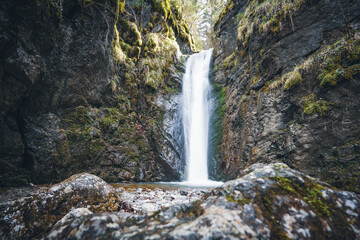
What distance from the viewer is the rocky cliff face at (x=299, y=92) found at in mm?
4617

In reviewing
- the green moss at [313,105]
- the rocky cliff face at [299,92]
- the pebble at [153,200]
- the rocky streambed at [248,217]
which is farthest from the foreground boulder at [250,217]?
the green moss at [313,105]

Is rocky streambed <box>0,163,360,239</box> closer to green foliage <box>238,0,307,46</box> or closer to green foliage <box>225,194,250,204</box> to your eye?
green foliage <box>225,194,250,204</box>

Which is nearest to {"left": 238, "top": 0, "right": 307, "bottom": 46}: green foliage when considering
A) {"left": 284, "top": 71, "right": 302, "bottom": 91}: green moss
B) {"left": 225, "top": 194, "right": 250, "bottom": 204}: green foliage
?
{"left": 284, "top": 71, "right": 302, "bottom": 91}: green moss

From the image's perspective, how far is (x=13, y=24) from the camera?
4273mm

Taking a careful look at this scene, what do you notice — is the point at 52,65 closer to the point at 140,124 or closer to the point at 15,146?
the point at 15,146

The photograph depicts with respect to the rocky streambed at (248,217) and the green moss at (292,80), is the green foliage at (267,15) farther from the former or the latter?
the rocky streambed at (248,217)

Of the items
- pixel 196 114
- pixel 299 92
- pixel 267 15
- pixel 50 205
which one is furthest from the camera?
pixel 196 114

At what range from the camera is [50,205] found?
8.75ft

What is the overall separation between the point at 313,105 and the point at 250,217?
5.56 meters

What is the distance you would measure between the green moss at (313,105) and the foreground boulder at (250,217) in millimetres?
4386

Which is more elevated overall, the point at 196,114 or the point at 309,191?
the point at 196,114

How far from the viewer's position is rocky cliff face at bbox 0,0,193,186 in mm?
4793

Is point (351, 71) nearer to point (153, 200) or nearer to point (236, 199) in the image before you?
point (236, 199)

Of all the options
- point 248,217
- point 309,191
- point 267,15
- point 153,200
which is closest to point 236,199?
point 248,217
